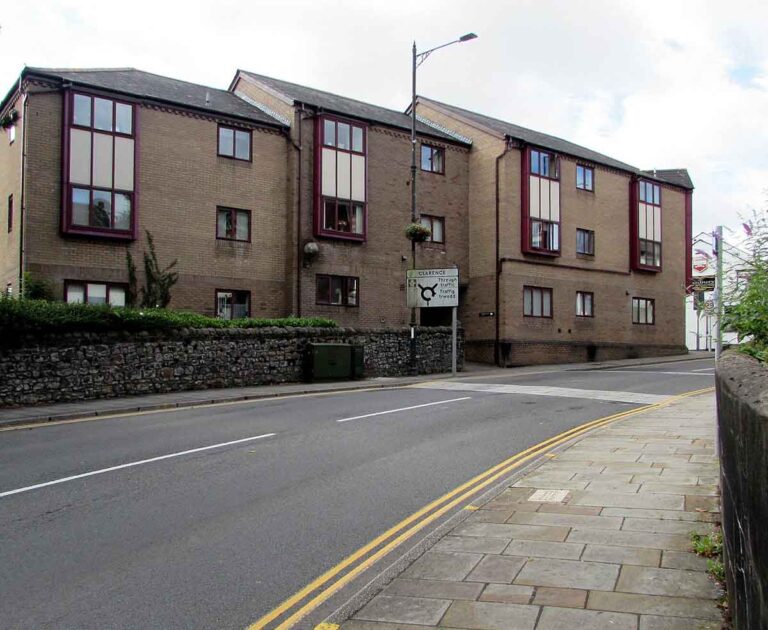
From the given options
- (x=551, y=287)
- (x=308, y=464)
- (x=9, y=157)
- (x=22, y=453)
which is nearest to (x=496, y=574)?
(x=308, y=464)

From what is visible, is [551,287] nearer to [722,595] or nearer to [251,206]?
[251,206]

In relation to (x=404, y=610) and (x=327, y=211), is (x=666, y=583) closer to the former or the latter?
(x=404, y=610)

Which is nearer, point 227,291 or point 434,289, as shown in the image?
point 434,289

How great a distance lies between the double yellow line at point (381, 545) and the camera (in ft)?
15.0

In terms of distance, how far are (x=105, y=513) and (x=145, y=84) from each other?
22393 mm

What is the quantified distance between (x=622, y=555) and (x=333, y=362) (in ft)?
56.7

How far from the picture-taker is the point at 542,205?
34156 mm

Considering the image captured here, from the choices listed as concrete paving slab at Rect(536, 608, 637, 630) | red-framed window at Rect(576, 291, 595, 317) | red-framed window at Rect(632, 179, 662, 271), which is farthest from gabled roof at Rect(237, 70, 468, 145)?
concrete paving slab at Rect(536, 608, 637, 630)

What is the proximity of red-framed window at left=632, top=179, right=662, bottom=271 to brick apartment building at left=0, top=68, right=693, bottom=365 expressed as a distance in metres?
0.13

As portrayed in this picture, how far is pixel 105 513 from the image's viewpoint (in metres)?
6.94

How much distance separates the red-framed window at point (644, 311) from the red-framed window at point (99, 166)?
2701 cm

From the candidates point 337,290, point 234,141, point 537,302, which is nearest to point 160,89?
point 234,141

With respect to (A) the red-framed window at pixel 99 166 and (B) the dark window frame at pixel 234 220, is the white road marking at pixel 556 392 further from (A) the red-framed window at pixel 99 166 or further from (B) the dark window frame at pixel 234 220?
(A) the red-framed window at pixel 99 166

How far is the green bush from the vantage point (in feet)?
52.7
